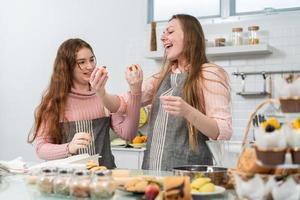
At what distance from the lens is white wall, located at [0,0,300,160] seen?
15.1 ft

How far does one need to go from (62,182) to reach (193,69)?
92 cm

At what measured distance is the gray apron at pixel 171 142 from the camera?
6.26 feet

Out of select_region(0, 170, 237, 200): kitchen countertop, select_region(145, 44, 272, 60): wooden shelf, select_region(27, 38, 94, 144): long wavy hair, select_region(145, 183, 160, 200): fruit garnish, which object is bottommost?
select_region(0, 170, 237, 200): kitchen countertop

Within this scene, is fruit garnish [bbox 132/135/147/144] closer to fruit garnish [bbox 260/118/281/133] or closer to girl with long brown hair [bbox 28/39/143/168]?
girl with long brown hair [bbox 28/39/143/168]

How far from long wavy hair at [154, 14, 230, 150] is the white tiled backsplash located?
2.00 m

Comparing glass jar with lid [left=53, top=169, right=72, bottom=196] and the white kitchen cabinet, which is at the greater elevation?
glass jar with lid [left=53, top=169, right=72, bottom=196]

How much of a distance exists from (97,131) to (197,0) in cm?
268

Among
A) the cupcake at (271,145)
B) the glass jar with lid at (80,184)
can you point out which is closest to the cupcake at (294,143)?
the cupcake at (271,145)

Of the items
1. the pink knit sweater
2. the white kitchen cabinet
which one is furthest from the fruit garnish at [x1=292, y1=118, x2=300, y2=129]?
the white kitchen cabinet

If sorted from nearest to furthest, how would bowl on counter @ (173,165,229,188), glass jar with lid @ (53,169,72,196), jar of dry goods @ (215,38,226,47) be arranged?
glass jar with lid @ (53,169,72,196) < bowl on counter @ (173,165,229,188) < jar of dry goods @ (215,38,226,47)

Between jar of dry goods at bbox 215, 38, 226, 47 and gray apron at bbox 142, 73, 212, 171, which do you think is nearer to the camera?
gray apron at bbox 142, 73, 212, 171

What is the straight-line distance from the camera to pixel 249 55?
402 centimetres

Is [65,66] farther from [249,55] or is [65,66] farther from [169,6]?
[169,6]

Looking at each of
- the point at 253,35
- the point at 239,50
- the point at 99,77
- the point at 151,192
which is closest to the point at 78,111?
the point at 99,77
